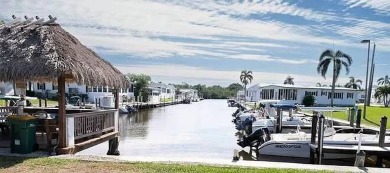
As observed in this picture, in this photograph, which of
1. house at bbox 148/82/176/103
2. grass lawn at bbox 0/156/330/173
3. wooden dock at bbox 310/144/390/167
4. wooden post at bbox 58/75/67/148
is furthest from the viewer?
house at bbox 148/82/176/103

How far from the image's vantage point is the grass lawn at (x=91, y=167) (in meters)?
9.66

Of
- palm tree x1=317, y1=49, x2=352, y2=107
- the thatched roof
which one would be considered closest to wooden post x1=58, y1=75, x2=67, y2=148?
the thatched roof

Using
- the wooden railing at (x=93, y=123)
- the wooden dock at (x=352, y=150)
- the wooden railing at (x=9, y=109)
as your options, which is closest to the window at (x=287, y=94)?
the wooden dock at (x=352, y=150)

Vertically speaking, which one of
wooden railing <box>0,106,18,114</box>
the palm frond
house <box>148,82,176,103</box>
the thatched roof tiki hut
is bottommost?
house <box>148,82,176,103</box>

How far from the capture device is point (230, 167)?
34.1 ft

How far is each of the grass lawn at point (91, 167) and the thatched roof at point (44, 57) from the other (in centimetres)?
257

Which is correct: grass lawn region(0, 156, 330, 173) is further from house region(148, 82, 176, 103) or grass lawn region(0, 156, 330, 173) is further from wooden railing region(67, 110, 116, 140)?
house region(148, 82, 176, 103)

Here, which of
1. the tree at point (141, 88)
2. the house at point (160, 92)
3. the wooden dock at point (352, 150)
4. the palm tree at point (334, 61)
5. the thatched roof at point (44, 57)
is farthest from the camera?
the house at point (160, 92)

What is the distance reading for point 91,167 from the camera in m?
9.96

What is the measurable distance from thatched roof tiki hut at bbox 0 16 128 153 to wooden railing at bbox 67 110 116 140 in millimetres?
36

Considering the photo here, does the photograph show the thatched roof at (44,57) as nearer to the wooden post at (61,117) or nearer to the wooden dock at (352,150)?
the wooden post at (61,117)

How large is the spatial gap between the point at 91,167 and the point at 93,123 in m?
4.37

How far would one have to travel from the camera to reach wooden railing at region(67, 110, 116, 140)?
1280cm

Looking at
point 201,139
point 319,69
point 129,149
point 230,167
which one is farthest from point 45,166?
point 319,69
